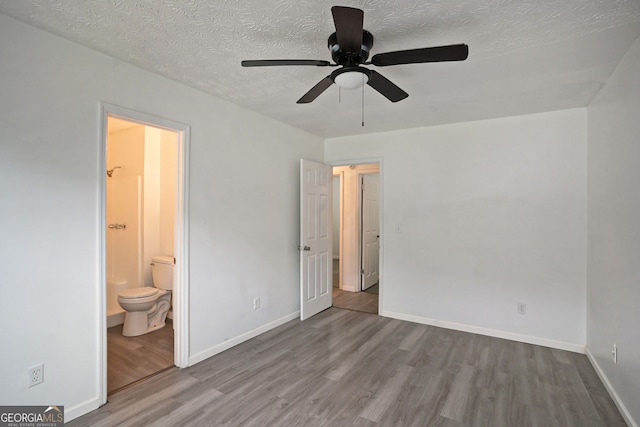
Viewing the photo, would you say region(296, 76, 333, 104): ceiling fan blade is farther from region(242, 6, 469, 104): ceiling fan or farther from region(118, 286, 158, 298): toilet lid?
region(118, 286, 158, 298): toilet lid

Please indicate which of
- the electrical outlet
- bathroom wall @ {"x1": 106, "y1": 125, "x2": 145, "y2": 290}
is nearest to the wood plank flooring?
bathroom wall @ {"x1": 106, "y1": 125, "x2": 145, "y2": 290}

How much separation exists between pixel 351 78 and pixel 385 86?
0.97 feet

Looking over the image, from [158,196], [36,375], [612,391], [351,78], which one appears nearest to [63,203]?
[36,375]

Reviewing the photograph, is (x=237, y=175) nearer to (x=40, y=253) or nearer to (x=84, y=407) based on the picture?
(x=40, y=253)

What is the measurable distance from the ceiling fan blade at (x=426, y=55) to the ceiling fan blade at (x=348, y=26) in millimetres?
153

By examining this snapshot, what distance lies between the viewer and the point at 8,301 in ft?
5.95

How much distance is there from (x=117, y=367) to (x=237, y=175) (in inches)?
80.1

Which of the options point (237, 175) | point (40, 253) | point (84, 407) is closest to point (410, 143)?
point (237, 175)

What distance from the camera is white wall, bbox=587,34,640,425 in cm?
197

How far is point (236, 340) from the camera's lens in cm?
326

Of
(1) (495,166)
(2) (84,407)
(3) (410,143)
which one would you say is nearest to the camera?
(2) (84,407)

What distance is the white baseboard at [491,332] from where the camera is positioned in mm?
3200

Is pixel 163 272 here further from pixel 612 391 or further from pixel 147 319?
pixel 612 391

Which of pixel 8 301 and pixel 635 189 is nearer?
pixel 8 301
